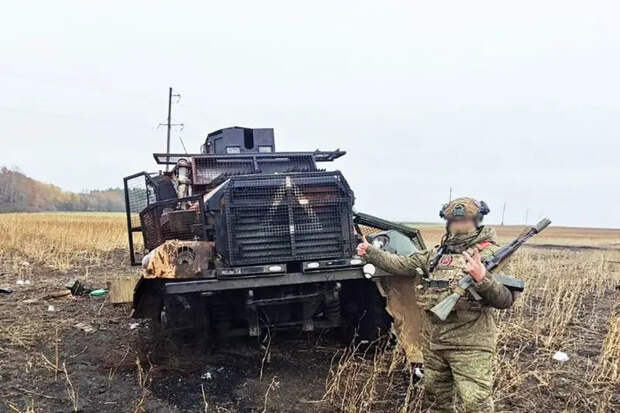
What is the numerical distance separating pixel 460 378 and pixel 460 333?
0.28 meters

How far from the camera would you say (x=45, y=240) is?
1659cm

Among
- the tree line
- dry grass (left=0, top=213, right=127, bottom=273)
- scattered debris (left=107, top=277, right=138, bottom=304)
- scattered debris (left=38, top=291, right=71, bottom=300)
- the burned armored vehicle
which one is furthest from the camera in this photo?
the tree line

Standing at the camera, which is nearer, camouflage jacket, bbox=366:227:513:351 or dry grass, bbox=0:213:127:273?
camouflage jacket, bbox=366:227:513:351

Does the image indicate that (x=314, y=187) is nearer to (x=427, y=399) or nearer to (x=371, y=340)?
(x=371, y=340)

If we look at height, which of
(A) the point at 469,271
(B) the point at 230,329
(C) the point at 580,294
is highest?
(A) the point at 469,271

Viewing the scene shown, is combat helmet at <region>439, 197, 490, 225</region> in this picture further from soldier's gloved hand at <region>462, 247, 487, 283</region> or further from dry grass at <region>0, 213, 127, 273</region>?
dry grass at <region>0, 213, 127, 273</region>

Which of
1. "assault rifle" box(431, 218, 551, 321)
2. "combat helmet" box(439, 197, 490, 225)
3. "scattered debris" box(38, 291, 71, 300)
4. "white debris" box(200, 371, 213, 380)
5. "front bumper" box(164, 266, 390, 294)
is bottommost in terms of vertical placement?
"white debris" box(200, 371, 213, 380)

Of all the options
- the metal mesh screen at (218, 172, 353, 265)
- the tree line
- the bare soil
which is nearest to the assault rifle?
the bare soil

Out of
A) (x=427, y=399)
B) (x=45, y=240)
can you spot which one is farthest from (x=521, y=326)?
(x=45, y=240)

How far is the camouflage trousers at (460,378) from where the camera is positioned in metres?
3.46

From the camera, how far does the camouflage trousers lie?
3.46 m

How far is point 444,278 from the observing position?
3.61m

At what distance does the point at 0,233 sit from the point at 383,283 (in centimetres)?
1441

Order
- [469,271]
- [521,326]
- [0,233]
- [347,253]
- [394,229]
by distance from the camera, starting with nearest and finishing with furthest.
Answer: [469,271]
[347,253]
[394,229]
[521,326]
[0,233]
